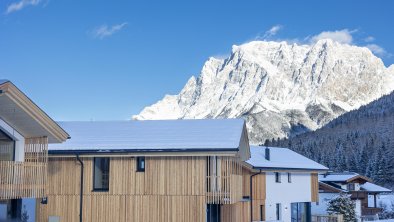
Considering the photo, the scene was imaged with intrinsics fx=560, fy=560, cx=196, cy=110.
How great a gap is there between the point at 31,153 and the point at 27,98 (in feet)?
9.06

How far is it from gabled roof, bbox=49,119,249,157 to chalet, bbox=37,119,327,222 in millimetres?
40

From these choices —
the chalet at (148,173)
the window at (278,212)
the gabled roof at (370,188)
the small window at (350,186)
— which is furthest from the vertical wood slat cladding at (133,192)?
the gabled roof at (370,188)

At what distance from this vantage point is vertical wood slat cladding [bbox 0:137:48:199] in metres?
18.7

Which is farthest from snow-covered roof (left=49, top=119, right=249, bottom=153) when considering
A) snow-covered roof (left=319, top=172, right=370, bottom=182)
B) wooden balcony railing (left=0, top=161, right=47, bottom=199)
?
snow-covered roof (left=319, top=172, right=370, bottom=182)

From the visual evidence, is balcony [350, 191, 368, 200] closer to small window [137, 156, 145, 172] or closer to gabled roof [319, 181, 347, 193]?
gabled roof [319, 181, 347, 193]

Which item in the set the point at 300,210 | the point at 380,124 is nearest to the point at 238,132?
the point at 300,210

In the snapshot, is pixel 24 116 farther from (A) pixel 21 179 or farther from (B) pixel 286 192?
(B) pixel 286 192

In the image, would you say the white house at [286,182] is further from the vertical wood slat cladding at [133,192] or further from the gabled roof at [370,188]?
the gabled roof at [370,188]

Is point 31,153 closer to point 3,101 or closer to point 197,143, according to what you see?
point 3,101

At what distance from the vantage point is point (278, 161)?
37.5 m

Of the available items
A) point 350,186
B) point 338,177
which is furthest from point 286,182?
point 350,186

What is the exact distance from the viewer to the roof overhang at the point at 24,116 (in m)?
18.3

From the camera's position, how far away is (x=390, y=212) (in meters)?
59.9

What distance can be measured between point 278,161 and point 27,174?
2113 cm
